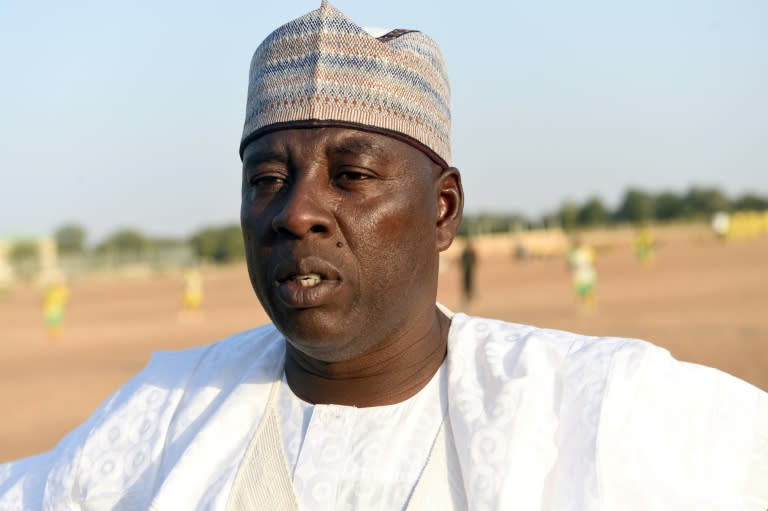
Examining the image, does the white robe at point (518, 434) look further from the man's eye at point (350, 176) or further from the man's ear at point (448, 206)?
the man's eye at point (350, 176)

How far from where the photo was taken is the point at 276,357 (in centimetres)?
272

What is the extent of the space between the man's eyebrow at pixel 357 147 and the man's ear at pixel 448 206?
9.9 inches

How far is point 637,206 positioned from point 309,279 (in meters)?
102

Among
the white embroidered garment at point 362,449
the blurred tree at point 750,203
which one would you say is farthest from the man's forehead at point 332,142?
the blurred tree at point 750,203

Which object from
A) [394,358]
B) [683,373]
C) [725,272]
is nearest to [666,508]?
[683,373]

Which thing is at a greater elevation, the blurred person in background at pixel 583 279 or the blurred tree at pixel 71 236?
the blurred person in background at pixel 583 279

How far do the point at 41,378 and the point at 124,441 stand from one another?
52.7 feet

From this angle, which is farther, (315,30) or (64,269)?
(64,269)

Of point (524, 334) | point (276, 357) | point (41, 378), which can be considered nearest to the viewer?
point (524, 334)

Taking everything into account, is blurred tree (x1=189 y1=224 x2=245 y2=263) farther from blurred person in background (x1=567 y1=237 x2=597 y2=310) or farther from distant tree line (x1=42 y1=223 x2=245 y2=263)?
blurred person in background (x1=567 y1=237 x2=597 y2=310)

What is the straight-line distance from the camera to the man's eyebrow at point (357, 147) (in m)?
2.37

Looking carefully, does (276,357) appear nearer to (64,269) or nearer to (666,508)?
(666,508)

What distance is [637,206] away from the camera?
101188 mm

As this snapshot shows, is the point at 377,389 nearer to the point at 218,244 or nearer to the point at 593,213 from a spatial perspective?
the point at 218,244
